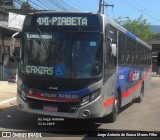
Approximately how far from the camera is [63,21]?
34.7 feet

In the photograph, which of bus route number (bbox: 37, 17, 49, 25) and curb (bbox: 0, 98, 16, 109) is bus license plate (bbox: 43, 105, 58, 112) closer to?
bus route number (bbox: 37, 17, 49, 25)

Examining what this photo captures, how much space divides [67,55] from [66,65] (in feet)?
0.82

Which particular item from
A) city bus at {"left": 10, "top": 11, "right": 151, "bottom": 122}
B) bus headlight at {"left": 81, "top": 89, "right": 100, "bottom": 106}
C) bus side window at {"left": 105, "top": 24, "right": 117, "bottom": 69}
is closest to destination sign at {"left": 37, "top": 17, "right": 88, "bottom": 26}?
city bus at {"left": 10, "top": 11, "right": 151, "bottom": 122}

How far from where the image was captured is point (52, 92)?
10195 millimetres

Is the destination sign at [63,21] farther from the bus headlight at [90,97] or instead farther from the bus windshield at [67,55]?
the bus headlight at [90,97]

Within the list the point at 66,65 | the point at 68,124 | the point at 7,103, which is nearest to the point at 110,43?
the point at 66,65

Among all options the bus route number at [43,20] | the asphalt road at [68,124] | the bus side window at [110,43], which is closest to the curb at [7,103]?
the asphalt road at [68,124]

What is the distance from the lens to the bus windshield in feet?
33.4

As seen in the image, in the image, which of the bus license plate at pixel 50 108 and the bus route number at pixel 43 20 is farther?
the bus route number at pixel 43 20

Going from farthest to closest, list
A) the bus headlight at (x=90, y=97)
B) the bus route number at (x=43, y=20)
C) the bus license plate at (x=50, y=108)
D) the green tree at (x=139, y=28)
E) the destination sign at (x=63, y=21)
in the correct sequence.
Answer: the green tree at (x=139, y=28)
the bus route number at (x=43, y=20)
the destination sign at (x=63, y=21)
the bus license plate at (x=50, y=108)
the bus headlight at (x=90, y=97)

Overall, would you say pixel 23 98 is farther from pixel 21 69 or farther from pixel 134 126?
A: pixel 134 126

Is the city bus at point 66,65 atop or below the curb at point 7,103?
atop

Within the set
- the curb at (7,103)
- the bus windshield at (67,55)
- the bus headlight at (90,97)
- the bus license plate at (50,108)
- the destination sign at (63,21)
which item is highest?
the destination sign at (63,21)

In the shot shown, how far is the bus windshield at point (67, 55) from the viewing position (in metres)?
10.2
